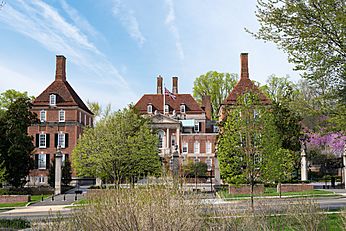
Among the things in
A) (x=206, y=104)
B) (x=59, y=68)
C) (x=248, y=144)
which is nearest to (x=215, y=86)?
(x=206, y=104)

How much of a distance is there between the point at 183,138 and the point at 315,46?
5059 centimetres

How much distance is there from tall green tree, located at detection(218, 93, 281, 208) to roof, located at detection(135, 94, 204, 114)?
154ft

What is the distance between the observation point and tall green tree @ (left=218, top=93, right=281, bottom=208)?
20.5 metres

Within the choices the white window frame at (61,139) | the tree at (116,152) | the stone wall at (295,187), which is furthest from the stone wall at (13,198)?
the white window frame at (61,139)

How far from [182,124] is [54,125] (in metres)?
18.9

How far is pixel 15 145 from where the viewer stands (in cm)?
3759

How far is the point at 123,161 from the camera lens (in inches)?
1296

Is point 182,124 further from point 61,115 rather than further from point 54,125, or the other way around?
point 54,125

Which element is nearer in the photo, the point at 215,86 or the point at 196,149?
the point at 196,149

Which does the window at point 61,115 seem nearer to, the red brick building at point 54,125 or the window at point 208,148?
the red brick building at point 54,125

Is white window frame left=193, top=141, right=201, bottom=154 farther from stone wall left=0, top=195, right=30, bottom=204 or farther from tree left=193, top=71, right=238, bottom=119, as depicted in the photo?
stone wall left=0, top=195, right=30, bottom=204

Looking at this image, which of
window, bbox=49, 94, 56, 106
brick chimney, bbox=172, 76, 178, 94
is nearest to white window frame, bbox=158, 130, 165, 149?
brick chimney, bbox=172, 76, 178, 94

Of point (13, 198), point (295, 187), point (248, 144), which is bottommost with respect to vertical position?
point (13, 198)

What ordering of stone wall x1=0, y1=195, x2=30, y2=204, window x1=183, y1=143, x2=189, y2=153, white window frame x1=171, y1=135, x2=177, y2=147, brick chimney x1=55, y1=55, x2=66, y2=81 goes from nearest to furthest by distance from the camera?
stone wall x1=0, y1=195, x2=30, y2=204 → brick chimney x1=55, y1=55, x2=66, y2=81 → white window frame x1=171, y1=135, x2=177, y2=147 → window x1=183, y1=143, x2=189, y2=153
